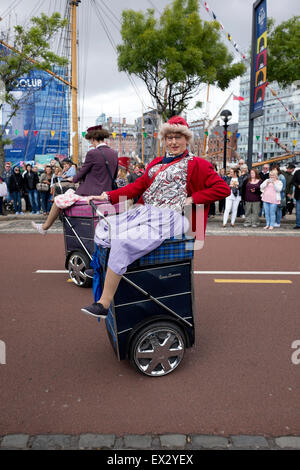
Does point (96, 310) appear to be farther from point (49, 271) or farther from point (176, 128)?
point (49, 271)

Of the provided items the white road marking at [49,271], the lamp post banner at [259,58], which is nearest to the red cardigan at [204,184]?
Result: the white road marking at [49,271]

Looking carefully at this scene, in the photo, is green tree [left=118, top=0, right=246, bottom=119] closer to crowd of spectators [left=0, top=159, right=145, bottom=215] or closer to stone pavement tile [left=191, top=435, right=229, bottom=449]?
crowd of spectators [left=0, top=159, right=145, bottom=215]

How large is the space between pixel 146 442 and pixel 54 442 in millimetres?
567

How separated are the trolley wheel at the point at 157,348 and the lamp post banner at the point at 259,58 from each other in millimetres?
11386

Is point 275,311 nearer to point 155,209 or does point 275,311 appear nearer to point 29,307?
point 155,209

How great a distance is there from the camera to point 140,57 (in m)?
21.1

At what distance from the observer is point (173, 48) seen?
20234 millimetres

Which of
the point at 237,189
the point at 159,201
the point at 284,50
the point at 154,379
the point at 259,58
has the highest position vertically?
the point at 284,50

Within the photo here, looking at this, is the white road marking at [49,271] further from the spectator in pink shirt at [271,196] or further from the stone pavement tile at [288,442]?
the spectator in pink shirt at [271,196]

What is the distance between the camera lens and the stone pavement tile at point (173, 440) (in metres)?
2.43

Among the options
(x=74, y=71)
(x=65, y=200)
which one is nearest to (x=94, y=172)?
(x=65, y=200)

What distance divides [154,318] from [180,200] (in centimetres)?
99

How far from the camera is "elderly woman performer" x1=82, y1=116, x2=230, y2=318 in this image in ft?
9.68

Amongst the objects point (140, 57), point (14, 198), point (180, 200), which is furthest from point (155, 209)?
point (140, 57)
